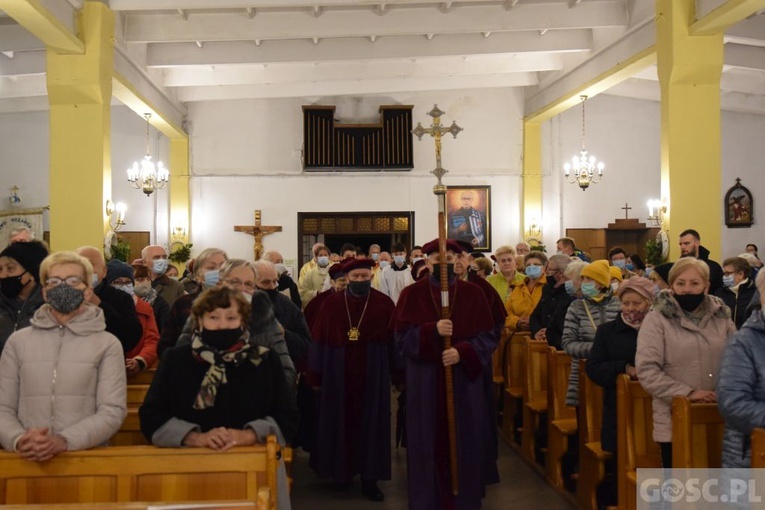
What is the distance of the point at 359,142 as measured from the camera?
57.0 ft

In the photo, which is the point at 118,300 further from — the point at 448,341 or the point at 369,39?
the point at 369,39

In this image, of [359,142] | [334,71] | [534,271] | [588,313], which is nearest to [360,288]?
[588,313]

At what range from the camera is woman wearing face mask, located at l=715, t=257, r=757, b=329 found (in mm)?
6824

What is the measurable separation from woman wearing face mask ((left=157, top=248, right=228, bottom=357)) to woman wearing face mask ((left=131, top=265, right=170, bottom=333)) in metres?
0.49

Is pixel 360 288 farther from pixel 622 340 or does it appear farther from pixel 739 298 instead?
pixel 739 298

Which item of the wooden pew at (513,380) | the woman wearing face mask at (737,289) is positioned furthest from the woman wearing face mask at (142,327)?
the woman wearing face mask at (737,289)

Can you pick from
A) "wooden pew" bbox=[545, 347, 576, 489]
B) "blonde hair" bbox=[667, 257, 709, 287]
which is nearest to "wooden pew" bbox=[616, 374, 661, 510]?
"blonde hair" bbox=[667, 257, 709, 287]

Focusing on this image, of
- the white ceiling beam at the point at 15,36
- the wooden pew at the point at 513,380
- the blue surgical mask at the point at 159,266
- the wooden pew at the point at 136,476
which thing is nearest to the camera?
the wooden pew at the point at 136,476

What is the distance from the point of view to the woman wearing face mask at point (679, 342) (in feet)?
13.1

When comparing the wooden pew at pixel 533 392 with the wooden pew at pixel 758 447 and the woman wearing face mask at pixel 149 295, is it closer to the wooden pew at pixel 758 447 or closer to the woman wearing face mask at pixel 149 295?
the woman wearing face mask at pixel 149 295

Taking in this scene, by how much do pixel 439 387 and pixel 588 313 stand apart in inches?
48.1

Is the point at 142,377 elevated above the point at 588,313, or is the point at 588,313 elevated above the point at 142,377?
the point at 588,313

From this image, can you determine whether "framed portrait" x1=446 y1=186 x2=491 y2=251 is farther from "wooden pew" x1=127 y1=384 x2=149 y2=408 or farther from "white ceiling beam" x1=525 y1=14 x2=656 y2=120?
"wooden pew" x1=127 y1=384 x2=149 y2=408

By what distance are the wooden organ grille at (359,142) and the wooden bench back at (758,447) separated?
14512 millimetres
